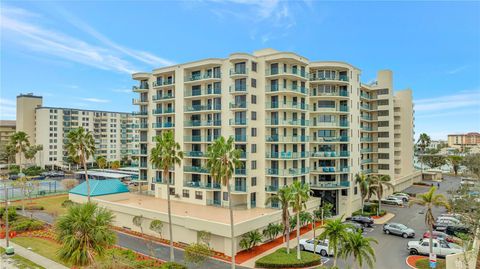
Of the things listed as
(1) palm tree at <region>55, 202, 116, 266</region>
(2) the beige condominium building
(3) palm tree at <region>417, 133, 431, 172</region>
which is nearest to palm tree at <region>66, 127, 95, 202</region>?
(1) palm tree at <region>55, 202, 116, 266</region>

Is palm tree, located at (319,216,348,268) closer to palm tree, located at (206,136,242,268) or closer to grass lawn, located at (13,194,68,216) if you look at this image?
palm tree, located at (206,136,242,268)

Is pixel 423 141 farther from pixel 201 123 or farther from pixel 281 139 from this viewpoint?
pixel 201 123

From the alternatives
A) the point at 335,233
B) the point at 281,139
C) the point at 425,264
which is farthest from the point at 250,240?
the point at 425,264

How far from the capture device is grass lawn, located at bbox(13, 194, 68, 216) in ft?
Answer: 180

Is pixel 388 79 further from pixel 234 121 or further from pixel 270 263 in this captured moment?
pixel 270 263

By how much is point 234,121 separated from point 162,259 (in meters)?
21.1

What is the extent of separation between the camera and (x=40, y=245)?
3772 centimetres

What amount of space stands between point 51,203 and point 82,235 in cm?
4576

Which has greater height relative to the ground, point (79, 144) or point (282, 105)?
point (282, 105)

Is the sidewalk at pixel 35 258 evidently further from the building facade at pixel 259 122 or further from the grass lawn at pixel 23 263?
the building facade at pixel 259 122

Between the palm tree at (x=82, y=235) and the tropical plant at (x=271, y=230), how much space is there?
19095 mm

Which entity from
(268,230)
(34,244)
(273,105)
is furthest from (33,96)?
(268,230)

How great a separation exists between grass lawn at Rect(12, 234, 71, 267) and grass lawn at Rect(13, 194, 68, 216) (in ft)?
41.0

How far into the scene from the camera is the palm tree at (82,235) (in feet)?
74.7
